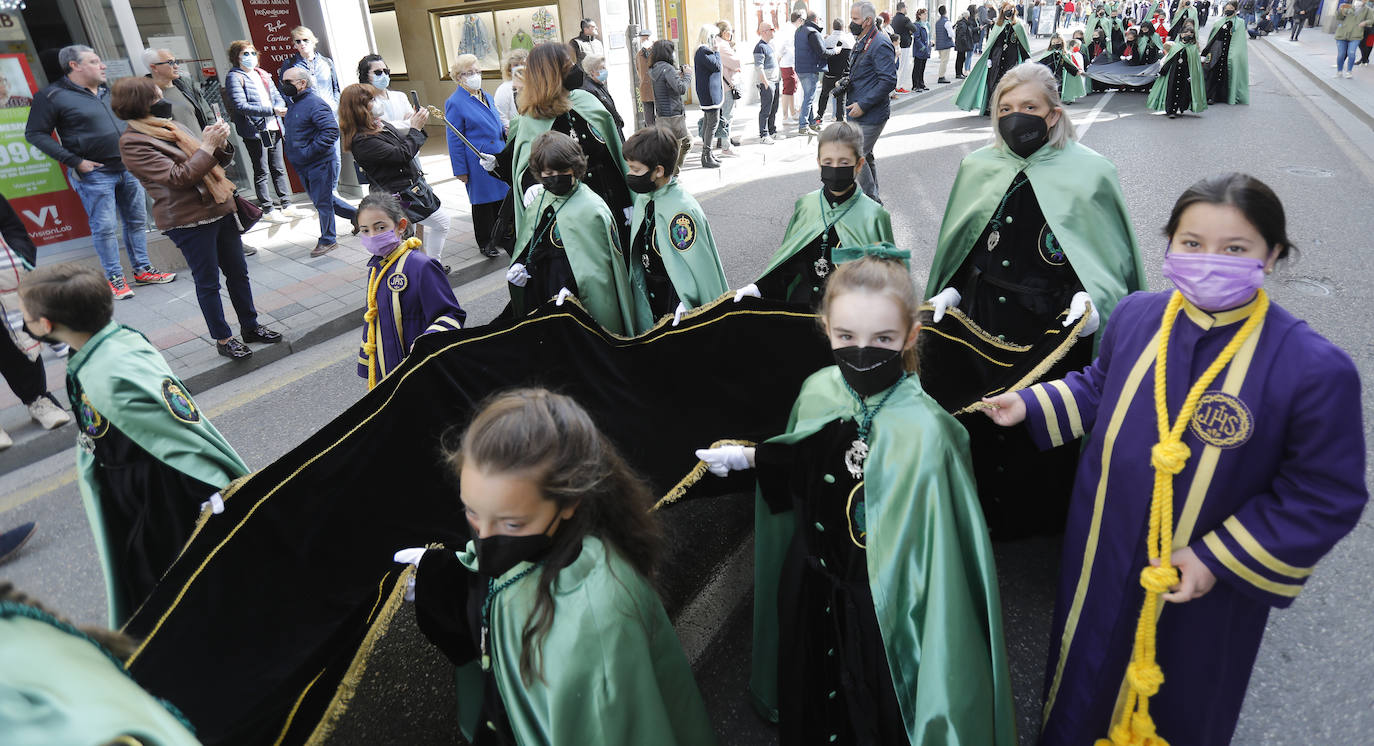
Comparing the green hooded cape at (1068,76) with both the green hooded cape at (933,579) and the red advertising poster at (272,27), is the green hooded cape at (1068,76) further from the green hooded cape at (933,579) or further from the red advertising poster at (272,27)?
the green hooded cape at (933,579)

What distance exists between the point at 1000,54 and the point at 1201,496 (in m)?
15.9

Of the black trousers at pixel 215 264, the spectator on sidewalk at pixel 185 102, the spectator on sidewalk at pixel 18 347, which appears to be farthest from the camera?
the spectator on sidewalk at pixel 185 102

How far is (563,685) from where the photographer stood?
156 cm

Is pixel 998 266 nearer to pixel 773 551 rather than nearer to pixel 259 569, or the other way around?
pixel 773 551

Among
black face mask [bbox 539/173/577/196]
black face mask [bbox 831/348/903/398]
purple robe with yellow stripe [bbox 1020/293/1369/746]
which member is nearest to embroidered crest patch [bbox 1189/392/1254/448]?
purple robe with yellow stripe [bbox 1020/293/1369/746]

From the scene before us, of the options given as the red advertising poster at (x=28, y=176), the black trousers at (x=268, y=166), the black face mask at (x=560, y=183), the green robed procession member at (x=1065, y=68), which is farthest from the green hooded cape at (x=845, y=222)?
the green robed procession member at (x=1065, y=68)

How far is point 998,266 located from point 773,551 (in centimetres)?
199

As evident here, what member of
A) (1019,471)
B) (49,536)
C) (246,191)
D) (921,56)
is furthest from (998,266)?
(921,56)

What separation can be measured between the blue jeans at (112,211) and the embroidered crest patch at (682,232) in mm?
6380

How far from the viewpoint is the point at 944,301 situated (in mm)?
3375

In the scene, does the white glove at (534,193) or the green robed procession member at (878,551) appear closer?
the green robed procession member at (878,551)

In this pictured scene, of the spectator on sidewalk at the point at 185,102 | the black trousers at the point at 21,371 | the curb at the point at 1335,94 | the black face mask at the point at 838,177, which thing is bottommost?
the curb at the point at 1335,94

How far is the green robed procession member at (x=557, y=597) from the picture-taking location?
1579 millimetres

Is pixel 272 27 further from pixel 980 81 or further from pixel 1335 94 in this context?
pixel 1335 94
